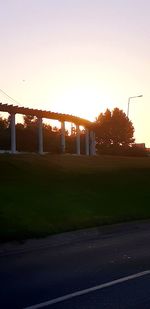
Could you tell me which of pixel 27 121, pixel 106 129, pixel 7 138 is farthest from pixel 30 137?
pixel 106 129

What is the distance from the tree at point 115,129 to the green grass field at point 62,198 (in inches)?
2856

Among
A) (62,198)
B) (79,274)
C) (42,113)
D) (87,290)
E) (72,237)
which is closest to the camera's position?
(87,290)

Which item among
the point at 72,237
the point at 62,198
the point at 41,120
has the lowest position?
the point at 72,237

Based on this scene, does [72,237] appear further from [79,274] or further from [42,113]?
[42,113]

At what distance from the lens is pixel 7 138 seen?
71125mm

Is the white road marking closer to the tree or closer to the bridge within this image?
the bridge

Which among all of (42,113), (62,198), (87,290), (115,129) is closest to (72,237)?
(62,198)

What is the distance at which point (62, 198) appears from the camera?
24.8m

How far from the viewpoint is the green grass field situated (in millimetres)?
19203

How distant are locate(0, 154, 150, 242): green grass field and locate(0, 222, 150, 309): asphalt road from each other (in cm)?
199

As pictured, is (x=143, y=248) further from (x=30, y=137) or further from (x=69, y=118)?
(x=30, y=137)

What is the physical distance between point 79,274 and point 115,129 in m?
109

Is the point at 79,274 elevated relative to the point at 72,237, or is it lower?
elevated

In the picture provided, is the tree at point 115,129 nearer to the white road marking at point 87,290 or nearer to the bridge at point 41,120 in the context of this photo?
the bridge at point 41,120
